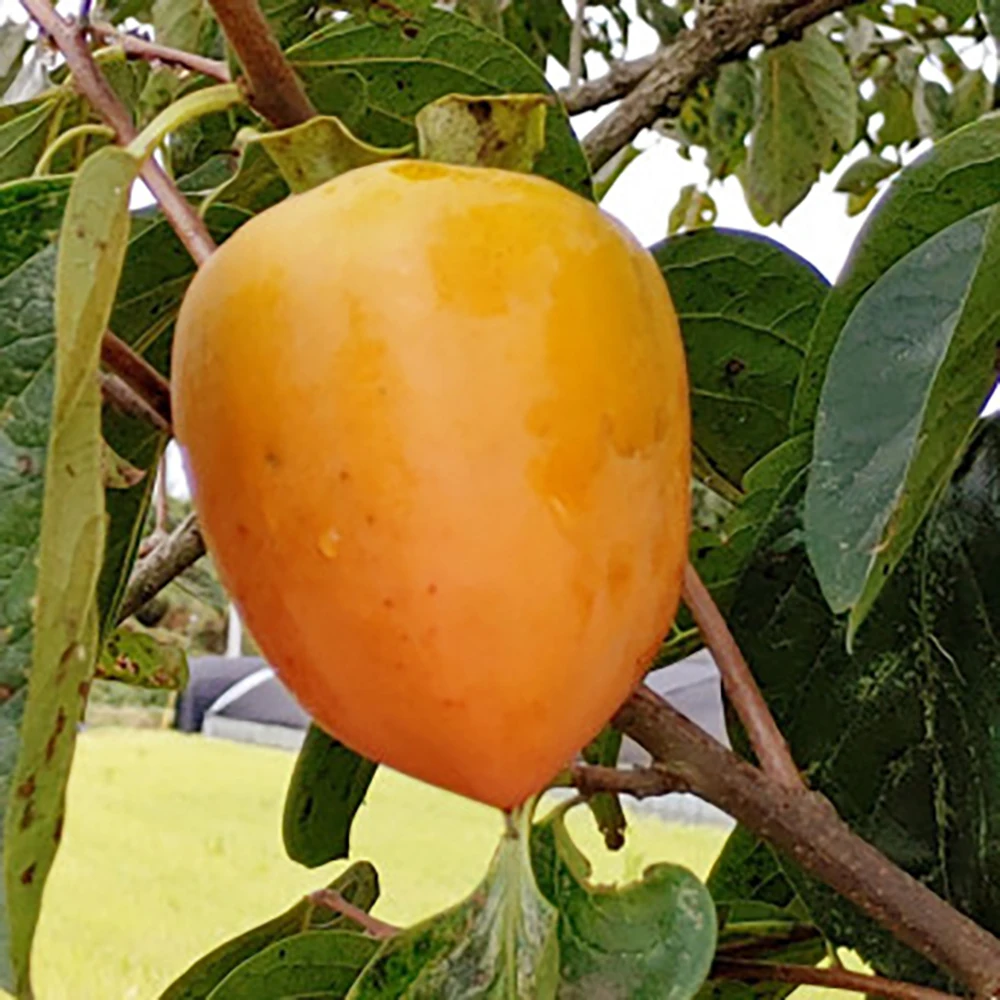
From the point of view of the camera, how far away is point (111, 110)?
49 cm

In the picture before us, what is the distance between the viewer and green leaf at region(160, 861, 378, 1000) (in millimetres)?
675

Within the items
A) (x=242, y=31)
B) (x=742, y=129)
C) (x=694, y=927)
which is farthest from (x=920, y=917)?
(x=742, y=129)

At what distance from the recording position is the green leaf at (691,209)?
85.0 inches

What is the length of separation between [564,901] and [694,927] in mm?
72

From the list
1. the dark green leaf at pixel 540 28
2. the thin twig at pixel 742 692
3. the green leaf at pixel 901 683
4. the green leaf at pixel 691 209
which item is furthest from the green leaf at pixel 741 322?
the green leaf at pixel 691 209

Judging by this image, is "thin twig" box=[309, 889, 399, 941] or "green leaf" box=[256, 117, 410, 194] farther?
"thin twig" box=[309, 889, 399, 941]

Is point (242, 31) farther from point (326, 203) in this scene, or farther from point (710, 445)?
point (710, 445)

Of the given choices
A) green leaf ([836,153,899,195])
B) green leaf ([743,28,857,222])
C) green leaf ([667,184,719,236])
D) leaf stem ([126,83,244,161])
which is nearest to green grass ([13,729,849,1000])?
green leaf ([667,184,719,236])

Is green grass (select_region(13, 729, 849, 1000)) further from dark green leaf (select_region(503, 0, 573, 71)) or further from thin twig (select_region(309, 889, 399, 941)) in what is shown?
thin twig (select_region(309, 889, 399, 941))

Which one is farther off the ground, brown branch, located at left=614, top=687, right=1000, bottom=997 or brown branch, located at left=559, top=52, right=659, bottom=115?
brown branch, located at left=559, top=52, right=659, bottom=115

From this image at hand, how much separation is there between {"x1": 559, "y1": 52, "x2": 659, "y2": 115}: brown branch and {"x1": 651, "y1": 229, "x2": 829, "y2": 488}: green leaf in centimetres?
43

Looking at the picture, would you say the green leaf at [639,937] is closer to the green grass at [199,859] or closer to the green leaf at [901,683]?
the green leaf at [901,683]

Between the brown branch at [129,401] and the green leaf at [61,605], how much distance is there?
0.16 metres

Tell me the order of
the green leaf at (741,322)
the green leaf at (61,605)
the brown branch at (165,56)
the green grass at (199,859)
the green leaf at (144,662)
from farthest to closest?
the green grass at (199,859) → the green leaf at (144,662) → the green leaf at (741,322) → the brown branch at (165,56) → the green leaf at (61,605)
